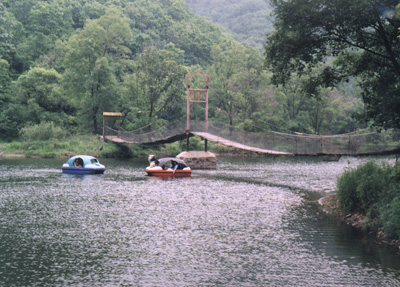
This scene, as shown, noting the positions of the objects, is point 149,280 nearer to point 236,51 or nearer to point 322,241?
point 322,241

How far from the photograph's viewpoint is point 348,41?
17.8 meters

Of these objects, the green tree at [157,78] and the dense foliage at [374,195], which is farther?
the green tree at [157,78]

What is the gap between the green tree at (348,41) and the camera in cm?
1619

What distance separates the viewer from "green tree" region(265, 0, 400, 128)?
16.2m

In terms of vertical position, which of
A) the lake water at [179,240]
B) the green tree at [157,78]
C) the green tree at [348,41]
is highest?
the green tree at [157,78]

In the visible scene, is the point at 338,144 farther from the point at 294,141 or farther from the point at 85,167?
the point at 85,167

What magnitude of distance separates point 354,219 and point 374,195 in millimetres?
1337

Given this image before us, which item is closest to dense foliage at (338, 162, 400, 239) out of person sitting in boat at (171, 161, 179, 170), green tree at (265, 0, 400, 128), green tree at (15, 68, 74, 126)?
green tree at (265, 0, 400, 128)

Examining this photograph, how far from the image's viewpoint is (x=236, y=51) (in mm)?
63844

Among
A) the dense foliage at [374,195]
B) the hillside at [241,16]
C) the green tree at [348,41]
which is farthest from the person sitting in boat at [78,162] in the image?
the hillside at [241,16]

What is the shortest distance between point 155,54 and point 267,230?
139 feet

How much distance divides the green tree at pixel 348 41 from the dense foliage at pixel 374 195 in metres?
1.97

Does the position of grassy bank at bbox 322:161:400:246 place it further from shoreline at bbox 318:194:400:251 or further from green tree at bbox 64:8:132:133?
green tree at bbox 64:8:132:133

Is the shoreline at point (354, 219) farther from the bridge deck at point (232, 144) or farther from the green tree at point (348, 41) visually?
the bridge deck at point (232, 144)
